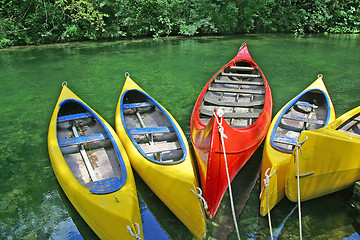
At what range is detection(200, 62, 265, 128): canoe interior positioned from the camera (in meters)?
4.95

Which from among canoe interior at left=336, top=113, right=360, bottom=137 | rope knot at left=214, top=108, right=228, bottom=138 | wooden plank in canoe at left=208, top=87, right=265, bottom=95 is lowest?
canoe interior at left=336, top=113, right=360, bottom=137

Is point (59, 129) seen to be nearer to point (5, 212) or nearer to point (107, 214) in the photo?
point (5, 212)

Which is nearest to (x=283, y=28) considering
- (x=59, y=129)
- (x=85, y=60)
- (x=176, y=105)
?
(x=85, y=60)

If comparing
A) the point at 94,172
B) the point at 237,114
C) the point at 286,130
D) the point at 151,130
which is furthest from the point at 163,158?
the point at 286,130

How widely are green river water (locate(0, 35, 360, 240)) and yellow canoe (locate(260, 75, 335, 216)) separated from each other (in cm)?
35

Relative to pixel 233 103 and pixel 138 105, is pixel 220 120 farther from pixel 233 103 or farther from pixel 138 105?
pixel 138 105

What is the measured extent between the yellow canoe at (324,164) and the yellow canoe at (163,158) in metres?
1.33

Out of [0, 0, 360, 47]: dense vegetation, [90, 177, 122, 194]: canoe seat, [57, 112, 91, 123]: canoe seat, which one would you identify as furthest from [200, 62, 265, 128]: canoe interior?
[0, 0, 360, 47]: dense vegetation

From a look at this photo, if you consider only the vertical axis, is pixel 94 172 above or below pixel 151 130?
below

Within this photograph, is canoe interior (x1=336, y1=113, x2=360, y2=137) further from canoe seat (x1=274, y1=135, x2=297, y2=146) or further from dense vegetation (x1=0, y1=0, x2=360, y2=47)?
dense vegetation (x1=0, y1=0, x2=360, y2=47)

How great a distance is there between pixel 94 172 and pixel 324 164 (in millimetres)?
3099

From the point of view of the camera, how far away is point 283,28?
19031 millimetres

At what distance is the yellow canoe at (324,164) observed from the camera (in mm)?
3303

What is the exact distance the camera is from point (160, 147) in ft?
14.8
